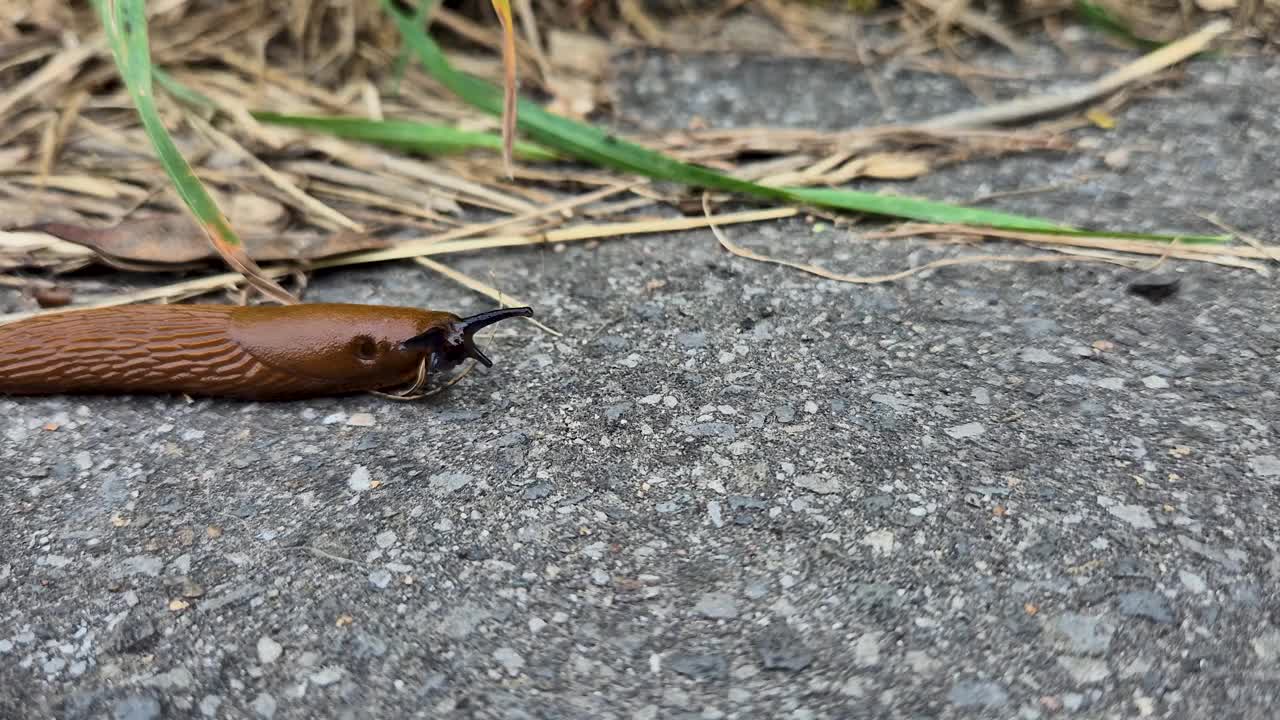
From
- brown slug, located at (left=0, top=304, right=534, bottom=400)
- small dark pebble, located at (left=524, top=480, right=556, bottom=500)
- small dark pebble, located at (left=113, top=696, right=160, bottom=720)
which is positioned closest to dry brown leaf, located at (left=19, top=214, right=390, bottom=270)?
brown slug, located at (left=0, top=304, right=534, bottom=400)

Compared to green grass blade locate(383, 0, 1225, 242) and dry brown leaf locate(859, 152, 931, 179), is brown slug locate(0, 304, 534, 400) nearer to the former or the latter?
green grass blade locate(383, 0, 1225, 242)

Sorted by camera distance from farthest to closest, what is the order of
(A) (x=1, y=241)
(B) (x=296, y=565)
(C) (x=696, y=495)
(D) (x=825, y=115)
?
(D) (x=825, y=115), (A) (x=1, y=241), (C) (x=696, y=495), (B) (x=296, y=565)

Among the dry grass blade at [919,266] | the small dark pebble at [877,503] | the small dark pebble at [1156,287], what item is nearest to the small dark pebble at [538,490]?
the small dark pebble at [877,503]

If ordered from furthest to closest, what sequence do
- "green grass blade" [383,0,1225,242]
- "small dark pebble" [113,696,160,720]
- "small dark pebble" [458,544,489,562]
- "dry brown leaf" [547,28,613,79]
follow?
"dry brown leaf" [547,28,613,79] → "green grass blade" [383,0,1225,242] → "small dark pebble" [458,544,489,562] → "small dark pebble" [113,696,160,720]

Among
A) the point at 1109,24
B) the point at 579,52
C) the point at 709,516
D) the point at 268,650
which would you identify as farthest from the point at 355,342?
the point at 1109,24

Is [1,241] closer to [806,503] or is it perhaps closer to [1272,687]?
[806,503]

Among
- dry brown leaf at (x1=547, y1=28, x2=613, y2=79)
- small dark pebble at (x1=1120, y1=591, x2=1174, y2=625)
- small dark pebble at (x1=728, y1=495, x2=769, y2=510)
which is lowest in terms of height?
small dark pebble at (x1=1120, y1=591, x2=1174, y2=625)

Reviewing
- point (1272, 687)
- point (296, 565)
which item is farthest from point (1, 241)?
point (1272, 687)
